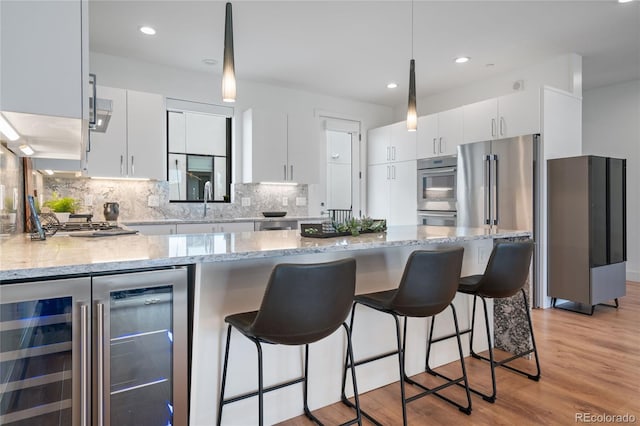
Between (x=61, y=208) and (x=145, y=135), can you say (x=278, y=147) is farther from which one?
(x=61, y=208)

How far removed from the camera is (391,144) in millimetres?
5812

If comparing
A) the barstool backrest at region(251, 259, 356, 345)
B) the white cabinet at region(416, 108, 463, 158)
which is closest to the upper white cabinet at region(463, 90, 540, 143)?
the white cabinet at region(416, 108, 463, 158)

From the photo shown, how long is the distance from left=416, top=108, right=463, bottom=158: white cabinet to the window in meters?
2.60

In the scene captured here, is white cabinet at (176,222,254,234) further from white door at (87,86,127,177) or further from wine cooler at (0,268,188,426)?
wine cooler at (0,268,188,426)

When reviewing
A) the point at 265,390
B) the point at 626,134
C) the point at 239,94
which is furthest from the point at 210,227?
the point at 626,134

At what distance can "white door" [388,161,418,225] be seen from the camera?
215 inches

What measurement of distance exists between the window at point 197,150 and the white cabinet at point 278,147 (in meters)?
0.30

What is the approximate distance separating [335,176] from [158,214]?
8.87 ft

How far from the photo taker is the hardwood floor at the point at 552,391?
6.63ft

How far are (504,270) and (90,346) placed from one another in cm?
206

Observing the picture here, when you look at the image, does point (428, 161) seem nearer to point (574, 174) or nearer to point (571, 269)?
point (574, 174)

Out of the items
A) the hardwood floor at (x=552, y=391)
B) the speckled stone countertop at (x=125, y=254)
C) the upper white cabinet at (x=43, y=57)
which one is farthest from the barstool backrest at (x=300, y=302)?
the upper white cabinet at (x=43, y=57)

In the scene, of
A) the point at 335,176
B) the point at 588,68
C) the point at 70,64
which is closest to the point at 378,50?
the point at 335,176

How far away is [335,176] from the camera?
6.07m
